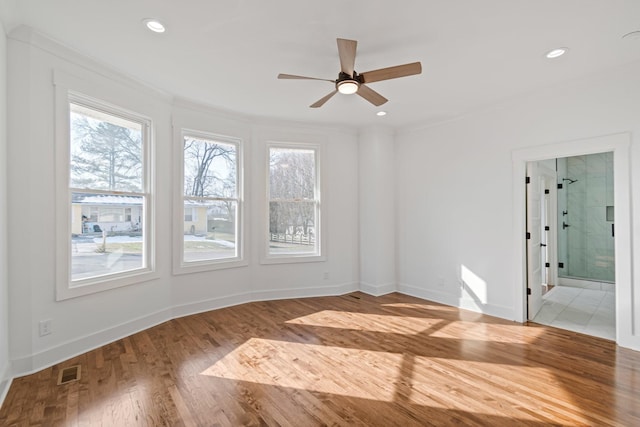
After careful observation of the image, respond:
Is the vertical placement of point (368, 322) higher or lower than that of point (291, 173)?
lower

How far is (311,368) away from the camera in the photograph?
2791mm

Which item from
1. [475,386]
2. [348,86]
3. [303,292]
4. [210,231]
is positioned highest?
[348,86]

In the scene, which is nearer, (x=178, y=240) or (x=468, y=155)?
(x=178, y=240)

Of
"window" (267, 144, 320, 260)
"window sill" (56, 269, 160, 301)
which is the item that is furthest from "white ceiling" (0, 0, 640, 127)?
"window sill" (56, 269, 160, 301)

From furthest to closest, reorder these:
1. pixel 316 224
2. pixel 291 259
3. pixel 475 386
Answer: pixel 316 224, pixel 291 259, pixel 475 386

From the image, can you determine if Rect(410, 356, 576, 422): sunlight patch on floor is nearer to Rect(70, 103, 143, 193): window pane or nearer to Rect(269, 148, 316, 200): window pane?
Rect(269, 148, 316, 200): window pane

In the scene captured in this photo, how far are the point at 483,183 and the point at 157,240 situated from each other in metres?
4.42

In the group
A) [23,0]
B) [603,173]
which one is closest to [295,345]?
[23,0]

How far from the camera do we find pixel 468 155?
455 cm

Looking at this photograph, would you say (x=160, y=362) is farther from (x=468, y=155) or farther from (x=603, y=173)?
(x=603, y=173)

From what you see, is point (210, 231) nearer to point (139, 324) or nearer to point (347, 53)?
point (139, 324)

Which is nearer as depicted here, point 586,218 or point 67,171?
point 67,171

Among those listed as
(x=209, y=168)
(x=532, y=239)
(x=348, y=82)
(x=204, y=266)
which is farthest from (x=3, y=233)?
(x=532, y=239)

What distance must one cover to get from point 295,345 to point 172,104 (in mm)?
→ 3351
